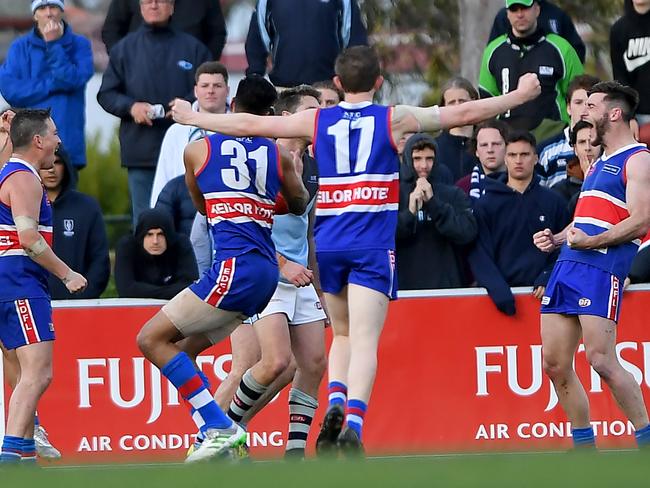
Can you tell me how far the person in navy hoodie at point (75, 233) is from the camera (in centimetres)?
1415

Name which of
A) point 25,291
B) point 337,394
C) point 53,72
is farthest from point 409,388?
point 53,72

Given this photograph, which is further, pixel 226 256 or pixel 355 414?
pixel 226 256

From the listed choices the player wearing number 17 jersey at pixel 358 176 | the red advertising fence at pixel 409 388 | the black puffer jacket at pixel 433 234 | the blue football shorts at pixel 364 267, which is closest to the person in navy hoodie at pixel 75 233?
the red advertising fence at pixel 409 388

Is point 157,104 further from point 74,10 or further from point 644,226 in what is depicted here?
point 74,10

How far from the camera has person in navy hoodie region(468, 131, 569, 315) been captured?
13.7 m

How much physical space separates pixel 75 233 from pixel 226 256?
3540 millimetres

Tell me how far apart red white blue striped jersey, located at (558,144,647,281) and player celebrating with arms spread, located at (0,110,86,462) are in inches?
135

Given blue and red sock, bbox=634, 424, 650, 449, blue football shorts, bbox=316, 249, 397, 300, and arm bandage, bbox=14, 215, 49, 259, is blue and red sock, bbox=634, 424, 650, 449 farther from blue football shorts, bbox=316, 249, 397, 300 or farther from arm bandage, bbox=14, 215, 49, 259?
arm bandage, bbox=14, 215, 49, 259

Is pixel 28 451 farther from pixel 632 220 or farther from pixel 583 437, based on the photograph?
pixel 632 220

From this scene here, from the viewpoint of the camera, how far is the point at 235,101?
11141mm

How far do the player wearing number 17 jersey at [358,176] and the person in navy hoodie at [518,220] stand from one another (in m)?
3.03

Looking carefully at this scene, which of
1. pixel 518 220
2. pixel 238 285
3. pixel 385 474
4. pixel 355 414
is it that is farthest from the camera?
pixel 518 220

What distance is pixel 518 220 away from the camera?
13.8 meters

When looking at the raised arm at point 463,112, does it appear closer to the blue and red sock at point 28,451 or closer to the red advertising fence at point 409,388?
the red advertising fence at point 409,388
